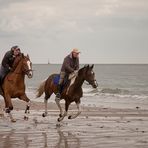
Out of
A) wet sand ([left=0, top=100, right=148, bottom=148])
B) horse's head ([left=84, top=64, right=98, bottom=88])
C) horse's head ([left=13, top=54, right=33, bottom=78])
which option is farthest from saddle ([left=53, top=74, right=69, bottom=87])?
horse's head ([left=13, top=54, right=33, bottom=78])

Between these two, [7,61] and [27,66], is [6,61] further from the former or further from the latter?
[27,66]

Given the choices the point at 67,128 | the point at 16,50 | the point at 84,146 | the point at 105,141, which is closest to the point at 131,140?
the point at 105,141

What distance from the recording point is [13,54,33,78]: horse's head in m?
16.7

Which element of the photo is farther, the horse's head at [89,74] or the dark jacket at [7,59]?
the dark jacket at [7,59]

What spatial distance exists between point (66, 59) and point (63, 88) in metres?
1.05

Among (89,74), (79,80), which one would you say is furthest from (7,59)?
(89,74)

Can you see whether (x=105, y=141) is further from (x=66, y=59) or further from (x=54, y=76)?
(x=54, y=76)

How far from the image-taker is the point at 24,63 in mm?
16922

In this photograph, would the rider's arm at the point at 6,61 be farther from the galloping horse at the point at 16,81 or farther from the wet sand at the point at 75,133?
the wet sand at the point at 75,133

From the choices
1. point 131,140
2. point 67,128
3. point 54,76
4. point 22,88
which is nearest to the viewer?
point 131,140

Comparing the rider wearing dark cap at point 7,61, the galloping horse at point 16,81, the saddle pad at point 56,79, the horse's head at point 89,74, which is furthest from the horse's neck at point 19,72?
the horse's head at point 89,74

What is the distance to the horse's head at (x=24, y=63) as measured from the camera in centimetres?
1669

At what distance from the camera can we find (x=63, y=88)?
1772 centimetres

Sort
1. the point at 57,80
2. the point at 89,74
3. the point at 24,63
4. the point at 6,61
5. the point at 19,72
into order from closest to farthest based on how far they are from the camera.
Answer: the point at 89,74
the point at 24,63
the point at 19,72
the point at 6,61
the point at 57,80
